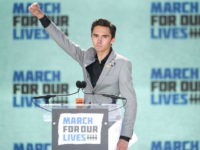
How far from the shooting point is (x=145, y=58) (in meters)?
5.89

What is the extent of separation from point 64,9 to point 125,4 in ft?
1.97

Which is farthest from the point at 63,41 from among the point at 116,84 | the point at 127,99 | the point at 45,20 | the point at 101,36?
the point at 127,99

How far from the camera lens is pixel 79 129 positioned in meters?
3.03

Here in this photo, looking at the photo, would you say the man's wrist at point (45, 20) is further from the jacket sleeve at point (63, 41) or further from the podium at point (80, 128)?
the podium at point (80, 128)

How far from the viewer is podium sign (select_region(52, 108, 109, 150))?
3.03m

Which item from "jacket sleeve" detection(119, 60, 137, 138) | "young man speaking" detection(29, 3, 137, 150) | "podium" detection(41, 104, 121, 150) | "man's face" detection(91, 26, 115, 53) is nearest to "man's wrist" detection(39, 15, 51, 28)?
"young man speaking" detection(29, 3, 137, 150)

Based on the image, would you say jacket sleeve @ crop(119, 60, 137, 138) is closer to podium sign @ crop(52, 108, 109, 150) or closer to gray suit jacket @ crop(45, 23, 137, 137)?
gray suit jacket @ crop(45, 23, 137, 137)

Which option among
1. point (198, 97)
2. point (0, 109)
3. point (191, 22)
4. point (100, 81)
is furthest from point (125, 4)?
point (100, 81)

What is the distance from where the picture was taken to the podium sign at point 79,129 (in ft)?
9.94

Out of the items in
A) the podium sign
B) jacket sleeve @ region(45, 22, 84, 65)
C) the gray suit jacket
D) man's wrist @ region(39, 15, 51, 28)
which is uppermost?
man's wrist @ region(39, 15, 51, 28)

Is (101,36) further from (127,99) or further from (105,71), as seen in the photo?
(127,99)

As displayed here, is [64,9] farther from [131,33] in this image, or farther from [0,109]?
[0,109]

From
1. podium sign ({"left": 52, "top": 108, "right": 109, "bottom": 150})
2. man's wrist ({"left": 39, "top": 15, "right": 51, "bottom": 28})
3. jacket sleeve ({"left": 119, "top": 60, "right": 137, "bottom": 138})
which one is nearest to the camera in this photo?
podium sign ({"left": 52, "top": 108, "right": 109, "bottom": 150})

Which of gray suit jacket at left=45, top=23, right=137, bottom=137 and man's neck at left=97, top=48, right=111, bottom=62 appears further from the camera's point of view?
man's neck at left=97, top=48, right=111, bottom=62
